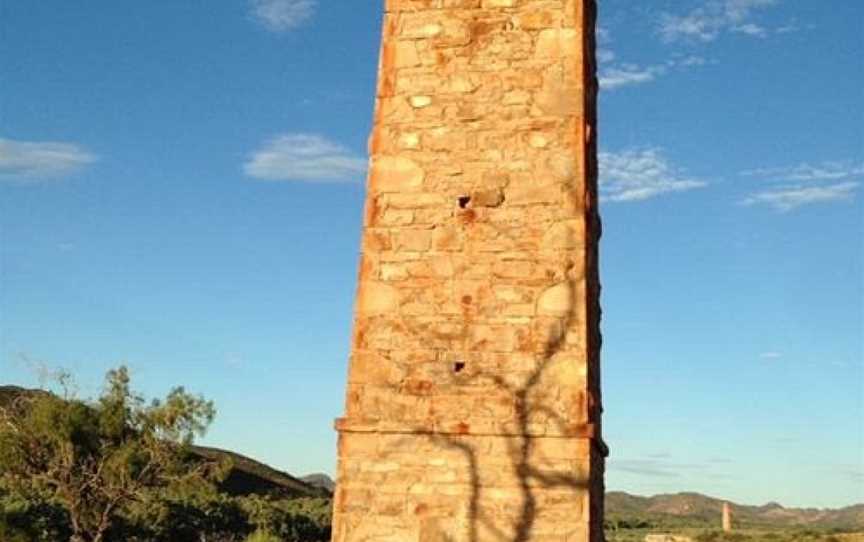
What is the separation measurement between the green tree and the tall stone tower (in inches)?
508

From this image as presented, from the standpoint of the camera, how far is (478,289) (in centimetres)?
682

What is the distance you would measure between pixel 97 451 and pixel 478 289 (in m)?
15.5

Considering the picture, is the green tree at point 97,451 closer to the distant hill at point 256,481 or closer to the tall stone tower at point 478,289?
the tall stone tower at point 478,289

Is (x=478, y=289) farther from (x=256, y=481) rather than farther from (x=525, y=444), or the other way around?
(x=256, y=481)

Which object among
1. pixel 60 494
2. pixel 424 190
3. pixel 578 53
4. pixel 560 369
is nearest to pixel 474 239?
pixel 424 190

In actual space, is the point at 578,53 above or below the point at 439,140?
above

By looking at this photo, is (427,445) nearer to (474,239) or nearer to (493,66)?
(474,239)

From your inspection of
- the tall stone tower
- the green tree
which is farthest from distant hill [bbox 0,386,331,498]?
the tall stone tower

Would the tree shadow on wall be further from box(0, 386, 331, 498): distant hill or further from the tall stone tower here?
box(0, 386, 331, 498): distant hill

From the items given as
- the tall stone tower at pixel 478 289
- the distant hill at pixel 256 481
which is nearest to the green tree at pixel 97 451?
the tall stone tower at pixel 478 289

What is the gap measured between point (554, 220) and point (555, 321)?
71 centimetres

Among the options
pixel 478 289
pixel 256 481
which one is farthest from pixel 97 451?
pixel 256 481

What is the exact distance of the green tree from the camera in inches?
737

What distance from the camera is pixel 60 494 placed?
18.9m
